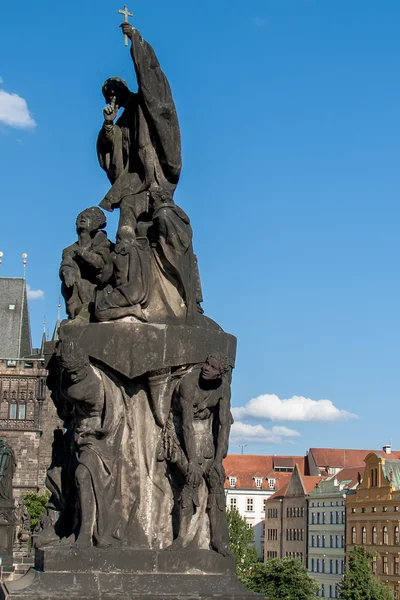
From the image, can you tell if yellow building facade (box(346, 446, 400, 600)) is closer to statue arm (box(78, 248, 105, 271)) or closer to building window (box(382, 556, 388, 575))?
building window (box(382, 556, 388, 575))

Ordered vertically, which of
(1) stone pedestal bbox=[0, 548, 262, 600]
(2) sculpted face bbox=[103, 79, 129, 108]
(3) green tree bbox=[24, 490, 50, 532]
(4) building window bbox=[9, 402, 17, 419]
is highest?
(4) building window bbox=[9, 402, 17, 419]

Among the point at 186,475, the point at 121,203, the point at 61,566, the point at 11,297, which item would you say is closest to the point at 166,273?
the point at 121,203

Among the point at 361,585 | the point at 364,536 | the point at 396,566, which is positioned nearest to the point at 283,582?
the point at 361,585

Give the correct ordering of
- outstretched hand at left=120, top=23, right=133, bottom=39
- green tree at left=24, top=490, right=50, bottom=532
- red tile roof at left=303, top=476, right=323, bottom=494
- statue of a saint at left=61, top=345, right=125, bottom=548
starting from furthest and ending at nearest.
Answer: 1. red tile roof at left=303, top=476, right=323, bottom=494
2. green tree at left=24, top=490, right=50, bottom=532
3. outstretched hand at left=120, top=23, right=133, bottom=39
4. statue of a saint at left=61, top=345, right=125, bottom=548

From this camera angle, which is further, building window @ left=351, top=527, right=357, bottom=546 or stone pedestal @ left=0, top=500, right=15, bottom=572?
building window @ left=351, top=527, right=357, bottom=546

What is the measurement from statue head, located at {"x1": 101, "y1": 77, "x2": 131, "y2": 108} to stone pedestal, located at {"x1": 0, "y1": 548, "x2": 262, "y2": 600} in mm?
4264

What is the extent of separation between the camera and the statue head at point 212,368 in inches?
325

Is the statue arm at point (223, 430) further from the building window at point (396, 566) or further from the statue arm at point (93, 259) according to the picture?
the building window at point (396, 566)

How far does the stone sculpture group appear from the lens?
8078mm

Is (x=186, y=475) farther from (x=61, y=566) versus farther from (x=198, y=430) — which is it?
(x=61, y=566)

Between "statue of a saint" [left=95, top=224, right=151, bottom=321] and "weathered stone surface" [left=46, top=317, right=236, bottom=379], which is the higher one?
"statue of a saint" [left=95, top=224, right=151, bottom=321]

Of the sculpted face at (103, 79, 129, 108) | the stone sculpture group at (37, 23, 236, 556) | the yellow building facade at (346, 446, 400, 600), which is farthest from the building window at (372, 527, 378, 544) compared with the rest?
the stone sculpture group at (37, 23, 236, 556)

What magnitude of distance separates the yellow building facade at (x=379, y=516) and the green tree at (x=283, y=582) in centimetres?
1098

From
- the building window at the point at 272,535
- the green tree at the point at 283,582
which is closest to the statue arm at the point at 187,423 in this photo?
the green tree at the point at 283,582
